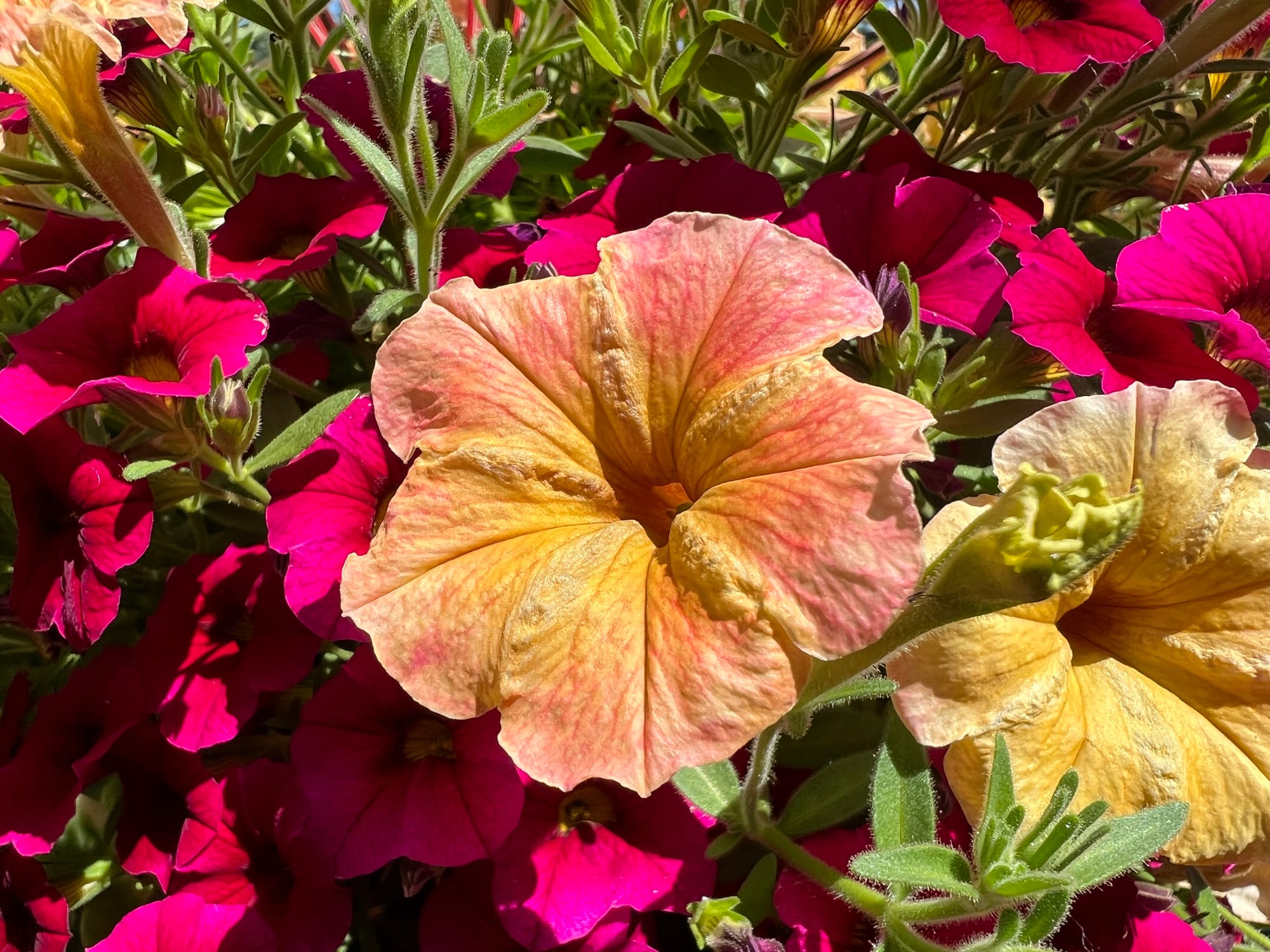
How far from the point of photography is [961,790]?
0.78 m

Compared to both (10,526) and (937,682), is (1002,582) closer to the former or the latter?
(937,682)

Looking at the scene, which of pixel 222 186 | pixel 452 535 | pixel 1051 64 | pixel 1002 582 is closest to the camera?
pixel 1002 582

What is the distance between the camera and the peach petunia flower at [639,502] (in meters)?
0.63

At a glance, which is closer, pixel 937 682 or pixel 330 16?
pixel 937 682

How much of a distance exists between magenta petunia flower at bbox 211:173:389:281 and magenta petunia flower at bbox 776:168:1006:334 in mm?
483

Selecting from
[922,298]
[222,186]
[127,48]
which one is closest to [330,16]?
[222,186]

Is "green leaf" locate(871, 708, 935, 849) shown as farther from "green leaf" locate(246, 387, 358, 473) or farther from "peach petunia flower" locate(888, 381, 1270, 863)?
"green leaf" locate(246, 387, 358, 473)

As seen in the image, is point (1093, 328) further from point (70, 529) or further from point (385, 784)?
point (70, 529)

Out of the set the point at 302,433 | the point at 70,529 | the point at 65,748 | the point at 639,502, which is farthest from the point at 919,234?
the point at 65,748

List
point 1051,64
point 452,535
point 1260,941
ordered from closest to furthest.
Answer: point 452,535 → point 1051,64 → point 1260,941

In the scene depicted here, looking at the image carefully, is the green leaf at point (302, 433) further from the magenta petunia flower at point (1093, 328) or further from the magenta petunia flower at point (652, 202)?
the magenta petunia flower at point (1093, 328)

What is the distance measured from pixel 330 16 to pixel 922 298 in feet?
5.00

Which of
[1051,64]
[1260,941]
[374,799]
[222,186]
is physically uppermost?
[1051,64]

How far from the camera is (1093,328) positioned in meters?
0.95
